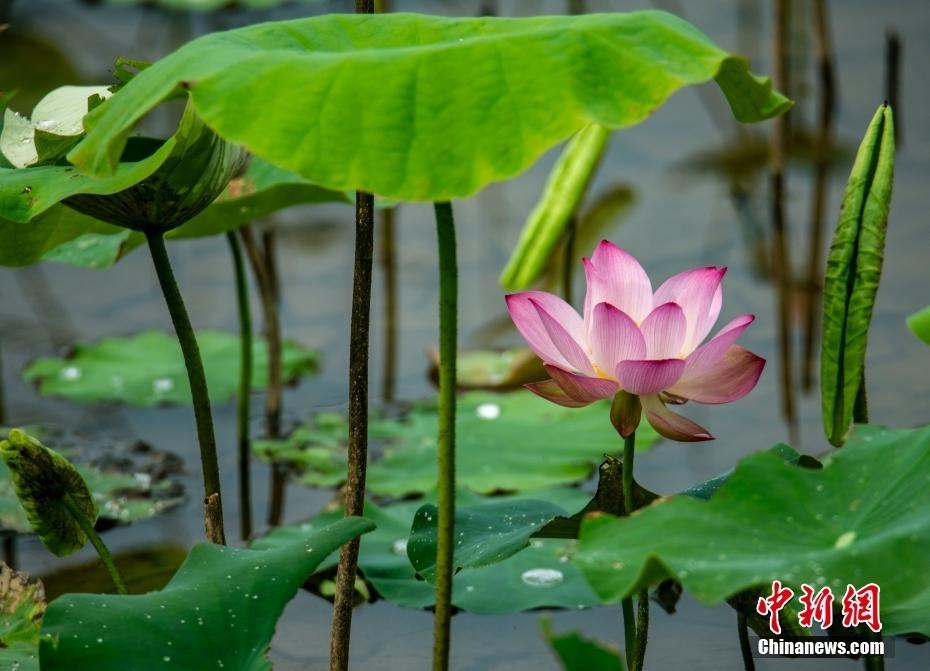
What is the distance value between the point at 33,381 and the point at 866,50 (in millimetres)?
2339

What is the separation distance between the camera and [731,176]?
123 inches

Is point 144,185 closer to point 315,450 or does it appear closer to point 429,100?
point 429,100

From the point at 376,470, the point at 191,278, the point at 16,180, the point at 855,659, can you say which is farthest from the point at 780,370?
the point at 16,180

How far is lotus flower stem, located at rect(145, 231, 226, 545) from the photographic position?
121 centimetres

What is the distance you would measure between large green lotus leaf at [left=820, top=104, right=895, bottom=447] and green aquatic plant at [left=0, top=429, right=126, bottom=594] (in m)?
0.68

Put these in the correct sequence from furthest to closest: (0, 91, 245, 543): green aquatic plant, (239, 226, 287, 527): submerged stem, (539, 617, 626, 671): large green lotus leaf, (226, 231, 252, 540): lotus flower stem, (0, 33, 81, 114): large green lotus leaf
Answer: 1. (0, 33, 81, 114): large green lotus leaf
2. (239, 226, 287, 527): submerged stem
3. (226, 231, 252, 540): lotus flower stem
4. (0, 91, 245, 543): green aquatic plant
5. (539, 617, 626, 671): large green lotus leaf

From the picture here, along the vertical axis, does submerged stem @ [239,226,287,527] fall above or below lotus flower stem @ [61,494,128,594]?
below

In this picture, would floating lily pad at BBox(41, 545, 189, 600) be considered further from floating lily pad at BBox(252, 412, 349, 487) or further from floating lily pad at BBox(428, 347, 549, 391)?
floating lily pad at BBox(428, 347, 549, 391)

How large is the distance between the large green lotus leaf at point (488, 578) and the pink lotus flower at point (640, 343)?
1.35 ft

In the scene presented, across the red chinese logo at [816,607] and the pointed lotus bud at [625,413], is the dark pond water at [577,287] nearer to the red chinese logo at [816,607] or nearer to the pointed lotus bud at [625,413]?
the red chinese logo at [816,607]

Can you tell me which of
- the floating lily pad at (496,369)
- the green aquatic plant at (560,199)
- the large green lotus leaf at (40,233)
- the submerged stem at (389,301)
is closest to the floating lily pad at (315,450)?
the submerged stem at (389,301)

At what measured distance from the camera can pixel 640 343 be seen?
1.05m

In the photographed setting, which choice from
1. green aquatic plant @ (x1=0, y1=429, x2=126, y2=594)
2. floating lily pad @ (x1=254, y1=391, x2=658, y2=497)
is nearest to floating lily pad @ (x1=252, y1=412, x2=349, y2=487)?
floating lily pad @ (x1=254, y1=391, x2=658, y2=497)

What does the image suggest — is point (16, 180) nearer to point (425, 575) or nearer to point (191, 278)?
point (425, 575)
